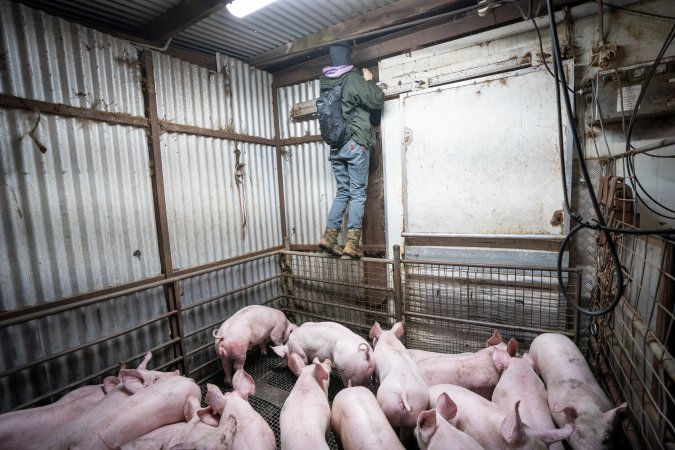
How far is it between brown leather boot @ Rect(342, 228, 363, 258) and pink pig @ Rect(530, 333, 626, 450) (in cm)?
205

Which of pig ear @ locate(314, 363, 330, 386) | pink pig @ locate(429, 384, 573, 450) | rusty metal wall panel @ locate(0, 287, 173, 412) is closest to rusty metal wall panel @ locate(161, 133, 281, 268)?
rusty metal wall panel @ locate(0, 287, 173, 412)

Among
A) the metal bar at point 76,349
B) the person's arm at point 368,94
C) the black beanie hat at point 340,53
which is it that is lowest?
the metal bar at point 76,349

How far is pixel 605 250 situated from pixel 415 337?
84.8 inches

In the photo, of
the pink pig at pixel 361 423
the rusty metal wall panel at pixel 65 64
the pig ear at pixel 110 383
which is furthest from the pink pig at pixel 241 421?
the rusty metal wall panel at pixel 65 64

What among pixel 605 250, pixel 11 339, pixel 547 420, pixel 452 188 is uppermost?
pixel 452 188

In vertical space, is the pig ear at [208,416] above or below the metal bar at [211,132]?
below

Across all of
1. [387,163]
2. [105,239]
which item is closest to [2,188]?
[105,239]

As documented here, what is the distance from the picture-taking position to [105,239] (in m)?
3.21

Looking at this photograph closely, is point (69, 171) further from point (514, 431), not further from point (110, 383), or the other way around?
point (514, 431)

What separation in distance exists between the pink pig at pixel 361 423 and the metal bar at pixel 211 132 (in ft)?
10.9

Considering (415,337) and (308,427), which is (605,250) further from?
(308,427)

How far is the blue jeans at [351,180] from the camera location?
157 inches

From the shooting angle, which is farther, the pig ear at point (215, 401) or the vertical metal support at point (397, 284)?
the vertical metal support at point (397, 284)

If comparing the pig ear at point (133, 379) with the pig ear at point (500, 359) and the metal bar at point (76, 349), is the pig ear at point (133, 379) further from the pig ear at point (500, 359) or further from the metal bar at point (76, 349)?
the pig ear at point (500, 359)
